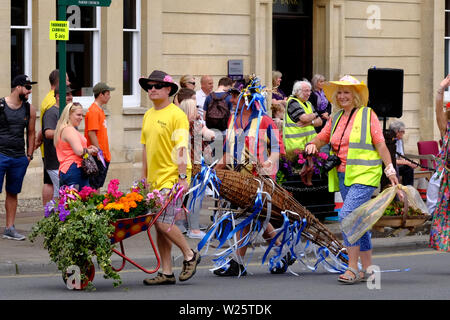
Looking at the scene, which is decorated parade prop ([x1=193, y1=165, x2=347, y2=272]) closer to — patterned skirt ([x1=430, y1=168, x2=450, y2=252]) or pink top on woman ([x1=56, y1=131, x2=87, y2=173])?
patterned skirt ([x1=430, y1=168, x2=450, y2=252])

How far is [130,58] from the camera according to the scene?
1836 cm

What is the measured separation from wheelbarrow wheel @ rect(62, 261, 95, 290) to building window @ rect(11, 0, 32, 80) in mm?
7964

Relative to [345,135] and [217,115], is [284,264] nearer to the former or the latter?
[345,135]

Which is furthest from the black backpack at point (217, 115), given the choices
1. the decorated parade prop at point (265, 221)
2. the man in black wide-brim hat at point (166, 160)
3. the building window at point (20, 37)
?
the man in black wide-brim hat at point (166, 160)

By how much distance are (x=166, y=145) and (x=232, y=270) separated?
1.57 meters

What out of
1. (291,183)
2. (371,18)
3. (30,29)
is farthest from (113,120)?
(371,18)

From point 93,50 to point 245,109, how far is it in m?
7.77

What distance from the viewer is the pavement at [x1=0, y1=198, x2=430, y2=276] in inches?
425

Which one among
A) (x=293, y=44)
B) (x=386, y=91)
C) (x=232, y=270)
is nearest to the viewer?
(x=232, y=270)

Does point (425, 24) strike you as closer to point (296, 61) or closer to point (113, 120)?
point (296, 61)

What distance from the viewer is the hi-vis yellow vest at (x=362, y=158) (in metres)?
9.65

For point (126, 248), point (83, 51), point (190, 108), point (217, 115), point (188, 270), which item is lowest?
point (126, 248)

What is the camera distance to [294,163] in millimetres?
13727

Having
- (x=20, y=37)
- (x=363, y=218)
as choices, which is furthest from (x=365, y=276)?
(x=20, y=37)
